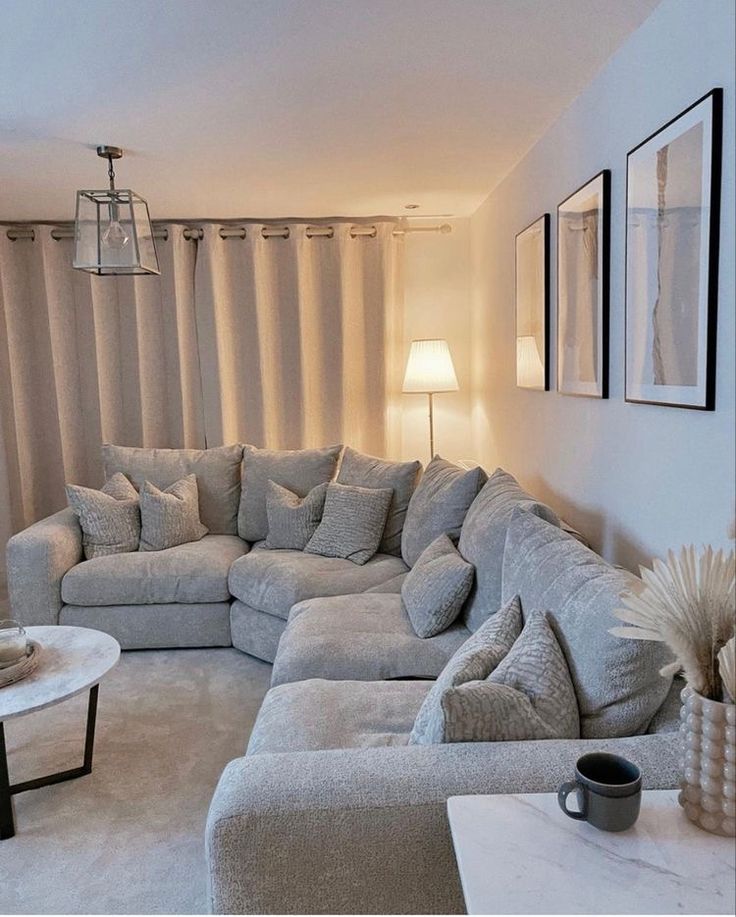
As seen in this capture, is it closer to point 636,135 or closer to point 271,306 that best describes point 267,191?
point 271,306

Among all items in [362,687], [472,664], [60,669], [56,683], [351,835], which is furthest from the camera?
[60,669]

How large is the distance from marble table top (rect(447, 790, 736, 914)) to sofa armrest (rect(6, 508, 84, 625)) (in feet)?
9.27

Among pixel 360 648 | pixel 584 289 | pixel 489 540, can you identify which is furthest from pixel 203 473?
pixel 584 289

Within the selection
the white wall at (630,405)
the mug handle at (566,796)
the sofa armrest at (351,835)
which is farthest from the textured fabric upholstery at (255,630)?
the mug handle at (566,796)

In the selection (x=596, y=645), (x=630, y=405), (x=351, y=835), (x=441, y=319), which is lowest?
(x=351, y=835)

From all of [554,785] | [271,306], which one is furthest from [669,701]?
[271,306]

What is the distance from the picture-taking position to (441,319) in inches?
189

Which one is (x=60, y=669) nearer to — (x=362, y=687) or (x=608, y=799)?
(x=362, y=687)

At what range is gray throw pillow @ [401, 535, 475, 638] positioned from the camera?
2449mm

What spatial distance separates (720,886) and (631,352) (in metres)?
1.40

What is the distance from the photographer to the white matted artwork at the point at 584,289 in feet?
7.44

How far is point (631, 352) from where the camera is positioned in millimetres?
2055

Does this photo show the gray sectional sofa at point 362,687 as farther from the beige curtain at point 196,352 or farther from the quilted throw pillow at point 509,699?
the beige curtain at point 196,352

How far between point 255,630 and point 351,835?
2142mm
